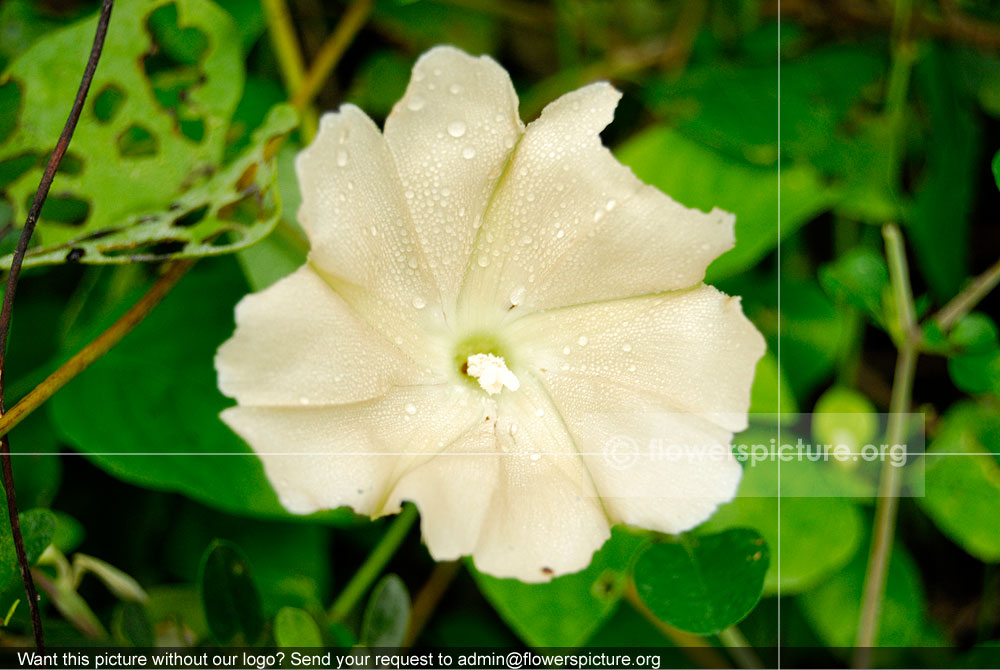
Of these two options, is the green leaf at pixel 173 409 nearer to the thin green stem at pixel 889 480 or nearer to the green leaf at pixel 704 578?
the green leaf at pixel 704 578

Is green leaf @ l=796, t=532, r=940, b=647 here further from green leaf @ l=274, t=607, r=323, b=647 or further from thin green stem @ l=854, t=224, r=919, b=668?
green leaf @ l=274, t=607, r=323, b=647

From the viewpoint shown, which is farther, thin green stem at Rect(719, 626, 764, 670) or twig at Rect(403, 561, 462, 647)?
twig at Rect(403, 561, 462, 647)

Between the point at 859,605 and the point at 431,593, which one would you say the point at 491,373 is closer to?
the point at 431,593

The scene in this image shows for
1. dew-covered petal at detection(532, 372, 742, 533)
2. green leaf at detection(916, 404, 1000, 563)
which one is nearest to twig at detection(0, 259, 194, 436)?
dew-covered petal at detection(532, 372, 742, 533)

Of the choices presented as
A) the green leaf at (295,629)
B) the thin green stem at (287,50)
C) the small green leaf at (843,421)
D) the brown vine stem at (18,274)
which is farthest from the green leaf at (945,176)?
the brown vine stem at (18,274)

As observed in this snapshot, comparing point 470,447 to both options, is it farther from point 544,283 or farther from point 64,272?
point 64,272

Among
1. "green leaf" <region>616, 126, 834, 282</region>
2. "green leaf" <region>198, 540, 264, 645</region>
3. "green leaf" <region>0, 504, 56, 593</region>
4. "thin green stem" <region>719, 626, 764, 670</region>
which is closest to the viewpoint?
"green leaf" <region>0, 504, 56, 593</region>

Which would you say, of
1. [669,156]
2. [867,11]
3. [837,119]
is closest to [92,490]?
[669,156]

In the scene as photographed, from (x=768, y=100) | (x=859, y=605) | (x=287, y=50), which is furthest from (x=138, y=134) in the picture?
(x=859, y=605)
